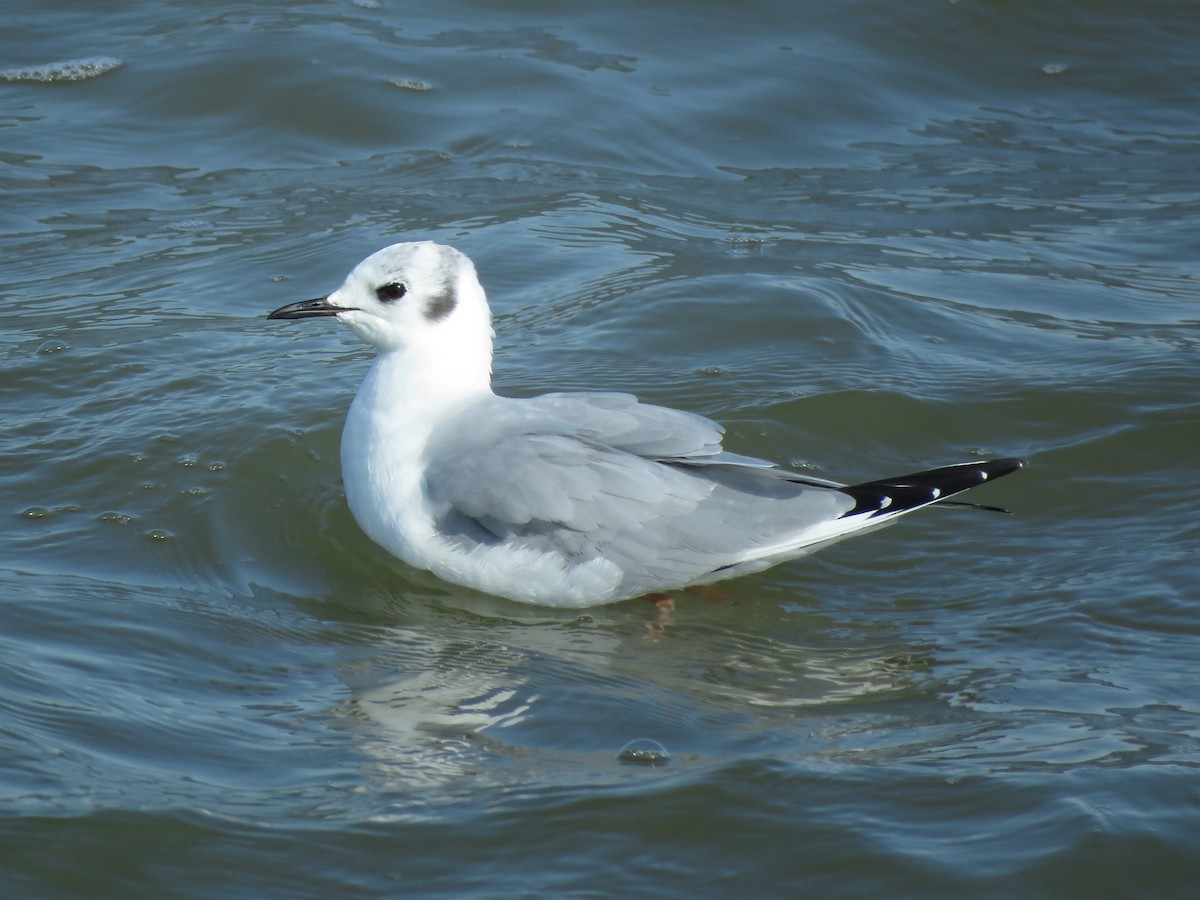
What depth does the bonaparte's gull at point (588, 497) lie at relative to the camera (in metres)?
5.36

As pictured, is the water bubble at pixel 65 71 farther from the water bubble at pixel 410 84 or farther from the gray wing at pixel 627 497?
the gray wing at pixel 627 497

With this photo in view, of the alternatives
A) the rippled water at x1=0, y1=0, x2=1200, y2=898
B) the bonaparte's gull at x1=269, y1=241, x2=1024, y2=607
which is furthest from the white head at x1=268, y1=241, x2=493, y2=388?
the rippled water at x1=0, y1=0, x2=1200, y2=898

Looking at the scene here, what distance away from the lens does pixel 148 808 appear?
3.94 metres

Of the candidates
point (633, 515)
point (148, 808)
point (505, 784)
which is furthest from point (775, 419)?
point (148, 808)

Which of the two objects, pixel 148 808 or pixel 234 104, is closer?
pixel 148 808

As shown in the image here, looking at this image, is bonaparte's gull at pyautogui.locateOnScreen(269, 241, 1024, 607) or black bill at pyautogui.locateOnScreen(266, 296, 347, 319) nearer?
bonaparte's gull at pyautogui.locateOnScreen(269, 241, 1024, 607)

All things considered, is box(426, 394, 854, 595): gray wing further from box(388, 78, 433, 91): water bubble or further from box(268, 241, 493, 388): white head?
box(388, 78, 433, 91): water bubble

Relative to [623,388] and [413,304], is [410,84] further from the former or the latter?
[413,304]

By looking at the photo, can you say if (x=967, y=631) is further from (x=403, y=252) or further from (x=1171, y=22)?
(x=1171, y=22)

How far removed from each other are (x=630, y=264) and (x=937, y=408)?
207cm

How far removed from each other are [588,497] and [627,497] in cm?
14

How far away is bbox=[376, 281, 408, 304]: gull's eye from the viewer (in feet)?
19.2

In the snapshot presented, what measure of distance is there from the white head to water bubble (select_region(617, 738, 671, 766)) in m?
2.07

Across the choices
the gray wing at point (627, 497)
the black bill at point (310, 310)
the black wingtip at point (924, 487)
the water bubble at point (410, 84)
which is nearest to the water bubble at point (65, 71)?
the water bubble at point (410, 84)
